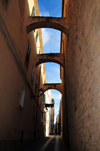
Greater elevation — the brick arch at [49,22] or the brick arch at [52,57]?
the brick arch at [49,22]

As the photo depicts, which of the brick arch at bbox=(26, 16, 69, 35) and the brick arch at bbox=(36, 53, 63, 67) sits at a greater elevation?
the brick arch at bbox=(26, 16, 69, 35)

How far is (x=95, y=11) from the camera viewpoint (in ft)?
8.98

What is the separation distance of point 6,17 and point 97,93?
13.8 feet

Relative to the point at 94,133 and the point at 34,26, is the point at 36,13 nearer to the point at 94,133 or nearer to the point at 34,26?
the point at 34,26

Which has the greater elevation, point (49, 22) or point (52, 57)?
point (49, 22)

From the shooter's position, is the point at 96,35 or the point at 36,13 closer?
the point at 96,35

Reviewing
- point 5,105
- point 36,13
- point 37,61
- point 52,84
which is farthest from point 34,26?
point 52,84

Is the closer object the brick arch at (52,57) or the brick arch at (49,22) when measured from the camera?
the brick arch at (49,22)

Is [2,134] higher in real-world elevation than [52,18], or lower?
lower

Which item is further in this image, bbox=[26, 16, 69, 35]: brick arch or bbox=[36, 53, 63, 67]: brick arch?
bbox=[36, 53, 63, 67]: brick arch

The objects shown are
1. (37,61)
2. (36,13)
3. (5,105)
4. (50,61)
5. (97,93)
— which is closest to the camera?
A: (97,93)

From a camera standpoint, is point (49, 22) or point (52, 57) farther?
point (52, 57)

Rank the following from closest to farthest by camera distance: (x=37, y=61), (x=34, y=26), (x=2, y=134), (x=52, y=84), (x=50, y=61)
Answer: (x=2, y=134) → (x=34, y=26) → (x=37, y=61) → (x=50, y=61) → (x=52, y=84)

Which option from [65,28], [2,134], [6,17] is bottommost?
[2,134]
